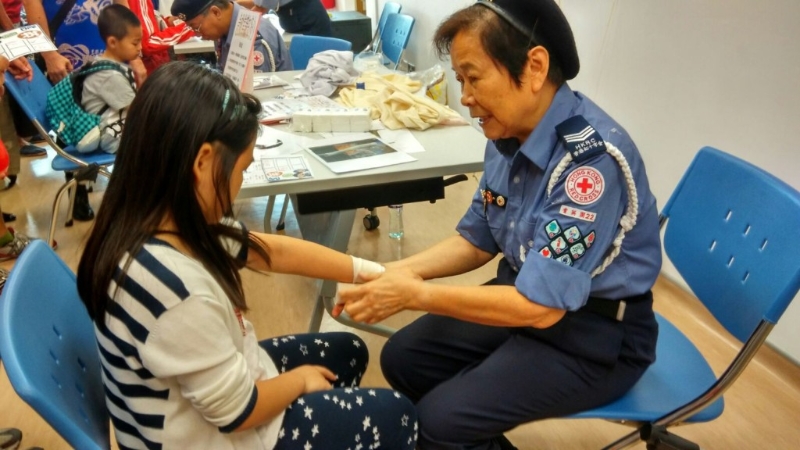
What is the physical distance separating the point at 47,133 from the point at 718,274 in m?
2.52

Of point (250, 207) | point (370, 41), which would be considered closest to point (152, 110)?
point (250, 207)

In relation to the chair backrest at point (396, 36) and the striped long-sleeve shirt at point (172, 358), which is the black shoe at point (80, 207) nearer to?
the chair backrest at point (396, 36)

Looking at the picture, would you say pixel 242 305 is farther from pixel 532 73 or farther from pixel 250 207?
pixel 250 207

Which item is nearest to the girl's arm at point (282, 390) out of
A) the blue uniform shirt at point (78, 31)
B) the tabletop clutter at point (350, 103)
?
the tabletop clutter at point (350, 103)

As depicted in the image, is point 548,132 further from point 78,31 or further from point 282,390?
point 78,31

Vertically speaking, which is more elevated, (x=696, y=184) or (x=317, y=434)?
(x=696, y=184)

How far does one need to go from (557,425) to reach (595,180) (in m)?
1.00

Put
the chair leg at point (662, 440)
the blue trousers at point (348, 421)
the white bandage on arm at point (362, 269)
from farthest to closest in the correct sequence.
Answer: the white bandage on arm at point (362, 269)
the chair leg at point (662, 440)
the blue trousers at point (348, 421)

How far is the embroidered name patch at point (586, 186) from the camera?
3.12 feet

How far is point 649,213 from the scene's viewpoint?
1.03 metres

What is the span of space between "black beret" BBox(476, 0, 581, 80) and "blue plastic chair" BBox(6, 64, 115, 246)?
1869 mm

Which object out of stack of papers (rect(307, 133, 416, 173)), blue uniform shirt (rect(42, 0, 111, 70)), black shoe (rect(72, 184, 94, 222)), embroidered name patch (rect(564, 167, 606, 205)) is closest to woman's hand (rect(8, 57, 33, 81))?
blue uniform shirt (rect(42, 0, 111, 70))

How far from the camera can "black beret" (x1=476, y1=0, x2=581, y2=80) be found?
0.98m

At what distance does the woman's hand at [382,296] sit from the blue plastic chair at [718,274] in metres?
0.41
